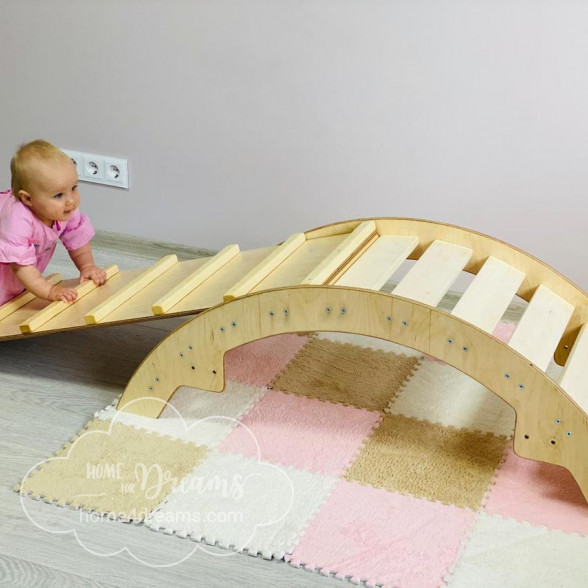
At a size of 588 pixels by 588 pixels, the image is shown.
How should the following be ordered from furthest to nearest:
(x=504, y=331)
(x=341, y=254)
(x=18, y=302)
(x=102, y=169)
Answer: (x=102, y=169)
(x=504, y=331)
(x=18, y=302)
(x=341, y=254)

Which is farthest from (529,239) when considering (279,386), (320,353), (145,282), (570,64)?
(145,282)

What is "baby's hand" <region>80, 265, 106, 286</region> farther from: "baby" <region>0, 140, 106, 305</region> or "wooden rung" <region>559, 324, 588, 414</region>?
"wooden rung" <region>559, 324, 588, 414</region>

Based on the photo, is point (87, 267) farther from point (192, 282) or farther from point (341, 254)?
point (341, 254)

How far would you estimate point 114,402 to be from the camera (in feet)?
7.70

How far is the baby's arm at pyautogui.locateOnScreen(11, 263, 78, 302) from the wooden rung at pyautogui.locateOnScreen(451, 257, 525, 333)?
0.99 metres

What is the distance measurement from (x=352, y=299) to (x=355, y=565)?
0.54 m

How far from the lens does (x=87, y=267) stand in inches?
102

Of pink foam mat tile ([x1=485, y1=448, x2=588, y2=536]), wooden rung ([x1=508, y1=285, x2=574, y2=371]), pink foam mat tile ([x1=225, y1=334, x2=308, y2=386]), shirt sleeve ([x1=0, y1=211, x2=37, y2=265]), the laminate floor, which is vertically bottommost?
the laminate floor

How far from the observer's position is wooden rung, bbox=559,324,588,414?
2.02m

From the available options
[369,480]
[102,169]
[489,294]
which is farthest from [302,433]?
[102,169]

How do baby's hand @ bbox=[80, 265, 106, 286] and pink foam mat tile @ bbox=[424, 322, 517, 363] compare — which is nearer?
baby's hand @ bbox=[80, 265, 106, 286]

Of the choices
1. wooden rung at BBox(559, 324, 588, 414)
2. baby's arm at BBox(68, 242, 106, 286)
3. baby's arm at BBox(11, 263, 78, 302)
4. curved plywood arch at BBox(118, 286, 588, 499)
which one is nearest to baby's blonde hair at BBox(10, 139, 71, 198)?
baby's arm at BBox(11, 263, 78, 302)

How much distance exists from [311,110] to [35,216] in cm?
87

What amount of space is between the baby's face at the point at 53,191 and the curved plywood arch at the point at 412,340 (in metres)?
0.46
